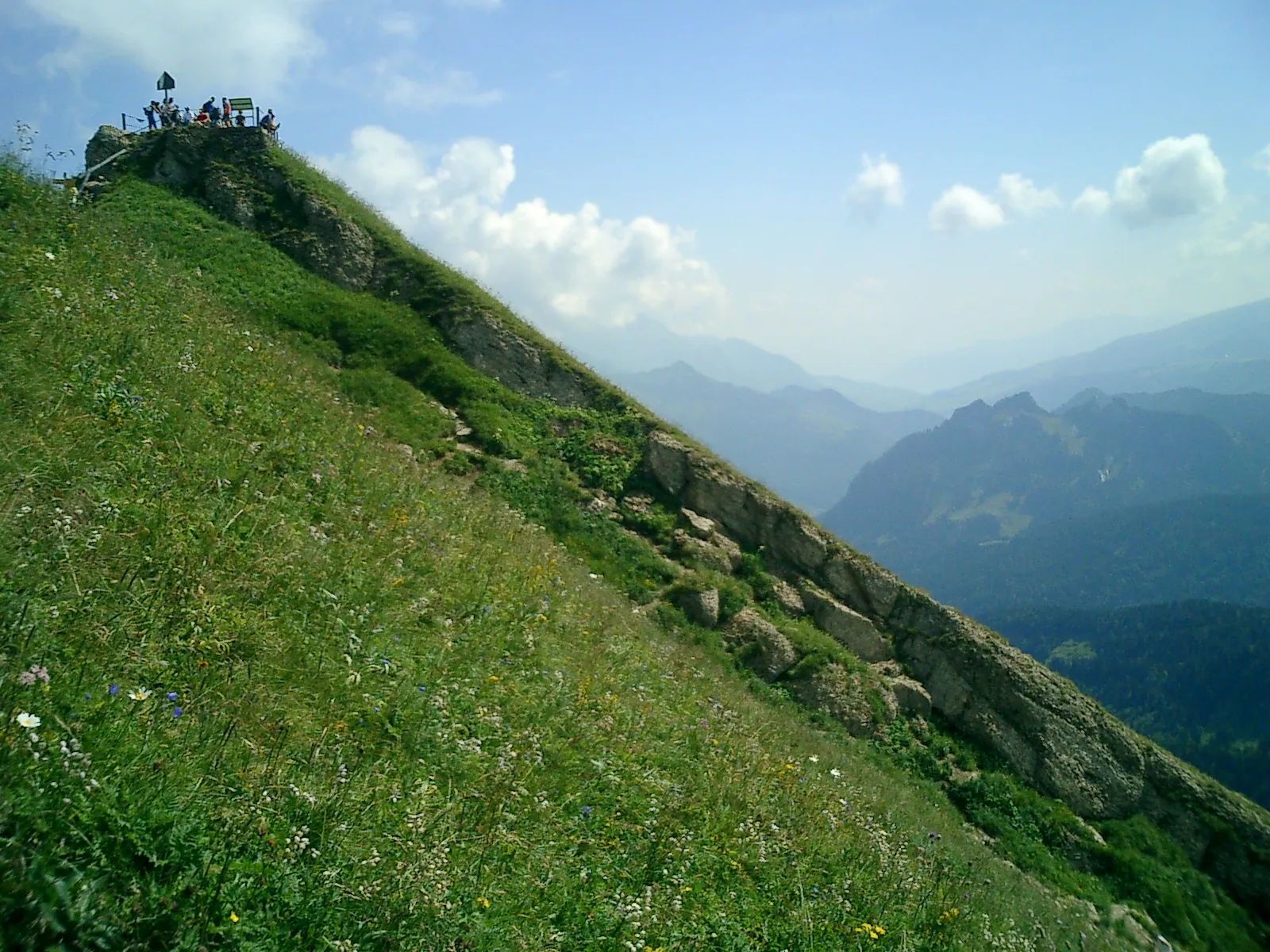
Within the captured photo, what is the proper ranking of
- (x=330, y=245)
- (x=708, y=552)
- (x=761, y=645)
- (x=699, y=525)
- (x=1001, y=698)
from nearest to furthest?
(x=761, y=645), (x=1001, y=698), (x=708, y=552), (x=699, y=525), (x=330, y=245)

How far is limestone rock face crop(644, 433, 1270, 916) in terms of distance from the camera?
58.0 ft

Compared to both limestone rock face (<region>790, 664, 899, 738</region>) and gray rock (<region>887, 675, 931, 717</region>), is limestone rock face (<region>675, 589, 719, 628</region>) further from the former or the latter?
gray rock (<region>887, 675, 931, 717</region>)

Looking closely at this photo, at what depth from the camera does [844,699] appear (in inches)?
677

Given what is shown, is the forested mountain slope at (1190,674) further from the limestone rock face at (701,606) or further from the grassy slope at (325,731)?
the grassy slope at (325,731)

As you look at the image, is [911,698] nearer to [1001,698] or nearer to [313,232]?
[1001,698]

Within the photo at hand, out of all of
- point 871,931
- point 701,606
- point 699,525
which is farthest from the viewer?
point 699,525

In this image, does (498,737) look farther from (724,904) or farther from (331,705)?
(724,904)

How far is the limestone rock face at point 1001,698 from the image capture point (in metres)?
17.7

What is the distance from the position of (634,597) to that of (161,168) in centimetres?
2305

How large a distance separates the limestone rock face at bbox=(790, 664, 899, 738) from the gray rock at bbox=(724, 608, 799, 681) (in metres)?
0.60

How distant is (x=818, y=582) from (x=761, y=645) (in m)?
3.74

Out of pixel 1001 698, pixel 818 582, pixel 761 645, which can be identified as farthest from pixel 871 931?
pixel 1001 698

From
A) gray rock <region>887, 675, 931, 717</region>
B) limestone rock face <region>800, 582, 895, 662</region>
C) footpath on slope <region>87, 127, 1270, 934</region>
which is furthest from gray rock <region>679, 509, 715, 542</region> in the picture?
gray rock <region>887, 675, 931, 717</region>

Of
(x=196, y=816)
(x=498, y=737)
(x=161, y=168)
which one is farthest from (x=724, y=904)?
(x=161, y=168)
